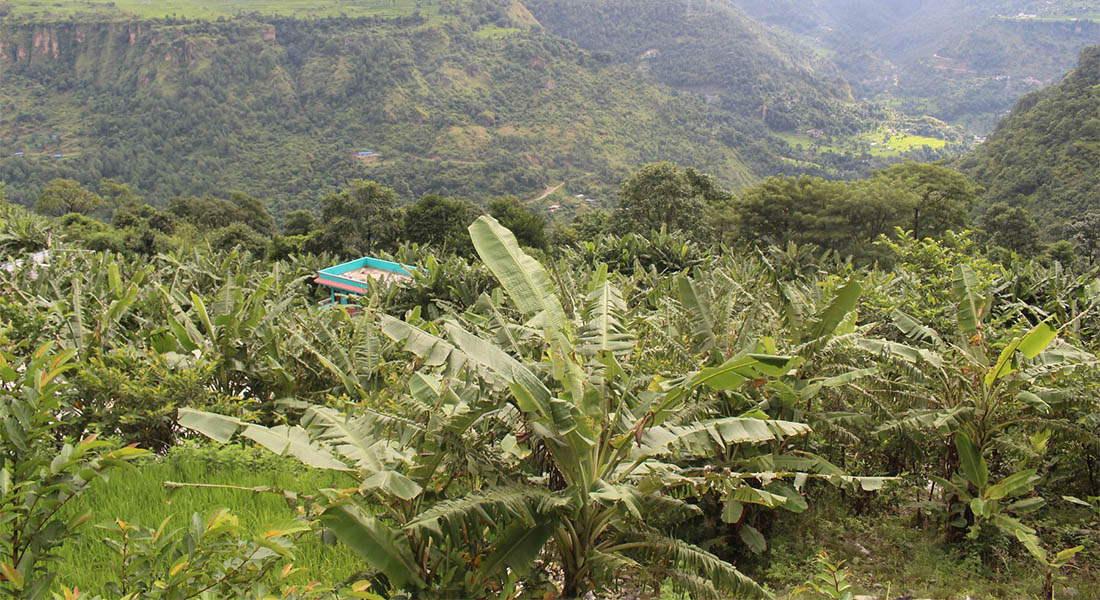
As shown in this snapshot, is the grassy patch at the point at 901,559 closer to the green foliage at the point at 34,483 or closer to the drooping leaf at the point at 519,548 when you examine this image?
the drooping leaf at the point at 519,548

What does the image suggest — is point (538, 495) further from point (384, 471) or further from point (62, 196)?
point (62, 196)

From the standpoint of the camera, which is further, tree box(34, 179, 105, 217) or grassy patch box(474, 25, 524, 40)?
grassy patch box(474, 25, 524, 40)

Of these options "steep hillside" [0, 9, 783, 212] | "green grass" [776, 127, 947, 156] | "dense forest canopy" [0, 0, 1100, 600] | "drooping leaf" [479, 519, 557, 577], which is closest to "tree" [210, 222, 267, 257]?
"dense forest canopy" [0, 0, 1100, 600]

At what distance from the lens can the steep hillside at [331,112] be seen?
65.5 metres

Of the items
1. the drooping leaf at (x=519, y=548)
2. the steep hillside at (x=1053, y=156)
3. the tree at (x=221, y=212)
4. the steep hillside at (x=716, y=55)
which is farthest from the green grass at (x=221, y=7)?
the drooping leaf at (x=519, y=548)

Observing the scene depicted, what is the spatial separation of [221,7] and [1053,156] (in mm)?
106445

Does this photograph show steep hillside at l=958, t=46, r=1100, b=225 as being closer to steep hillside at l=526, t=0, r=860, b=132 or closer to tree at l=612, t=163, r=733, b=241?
tree at l=612, t=163, r=733, b=241

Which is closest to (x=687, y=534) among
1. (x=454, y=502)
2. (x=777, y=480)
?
(x=777, y=480)

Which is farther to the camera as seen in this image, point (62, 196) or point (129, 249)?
point (62, 196)

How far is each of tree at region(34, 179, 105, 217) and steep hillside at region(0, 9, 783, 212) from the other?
19495 millimetres

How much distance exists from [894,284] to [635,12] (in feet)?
431

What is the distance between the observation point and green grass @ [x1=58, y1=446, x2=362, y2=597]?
10.5 ft

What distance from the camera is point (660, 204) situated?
82.7 feet

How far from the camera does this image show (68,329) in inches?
227
